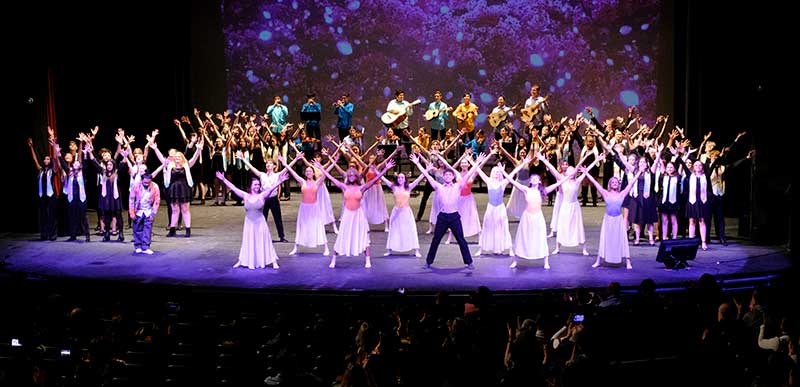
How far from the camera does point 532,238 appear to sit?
11297mm

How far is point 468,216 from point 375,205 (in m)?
1.94

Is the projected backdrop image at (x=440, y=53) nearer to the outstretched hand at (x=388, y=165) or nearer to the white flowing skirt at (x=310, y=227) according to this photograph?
the outstretched hand at (x=388, y=165)

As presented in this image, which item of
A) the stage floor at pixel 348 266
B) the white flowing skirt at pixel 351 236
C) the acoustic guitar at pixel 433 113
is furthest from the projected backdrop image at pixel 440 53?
the white flowing skirt at pixel 351 236

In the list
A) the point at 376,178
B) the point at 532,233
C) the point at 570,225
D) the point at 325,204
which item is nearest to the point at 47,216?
the point at 325,204

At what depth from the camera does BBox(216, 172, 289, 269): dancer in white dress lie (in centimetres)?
1124

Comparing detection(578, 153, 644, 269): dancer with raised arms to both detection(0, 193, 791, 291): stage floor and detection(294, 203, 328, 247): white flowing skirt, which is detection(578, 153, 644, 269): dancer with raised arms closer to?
detection(0, 193, 791, 291): stage floor

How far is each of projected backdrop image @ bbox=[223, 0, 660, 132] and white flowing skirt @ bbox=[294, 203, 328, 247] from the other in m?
9.05

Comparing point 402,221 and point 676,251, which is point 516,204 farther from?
→ point 676,251

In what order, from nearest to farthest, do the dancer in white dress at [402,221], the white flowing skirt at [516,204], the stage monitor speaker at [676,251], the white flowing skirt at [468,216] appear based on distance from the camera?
the stage monitor speaker at [676,251] < the dancer in white dress at [402,221] < the white flowing skirt at [468,216] < the white flowing skirt at [516,204]

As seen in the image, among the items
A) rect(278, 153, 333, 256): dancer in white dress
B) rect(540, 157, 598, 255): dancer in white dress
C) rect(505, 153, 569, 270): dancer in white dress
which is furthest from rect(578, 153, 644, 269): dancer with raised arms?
rect(278, 153, 333, 256): dancer in white dress

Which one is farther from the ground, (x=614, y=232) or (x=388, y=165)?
(x=388, y=165)

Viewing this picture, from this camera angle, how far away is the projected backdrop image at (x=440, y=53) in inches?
814

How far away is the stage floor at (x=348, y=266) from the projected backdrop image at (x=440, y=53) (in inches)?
287

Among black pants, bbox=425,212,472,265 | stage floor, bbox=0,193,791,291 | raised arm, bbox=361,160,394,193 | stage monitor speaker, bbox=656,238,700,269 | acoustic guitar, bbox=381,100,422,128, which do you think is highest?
acoustic guitar, bbox=381,100,422,128
